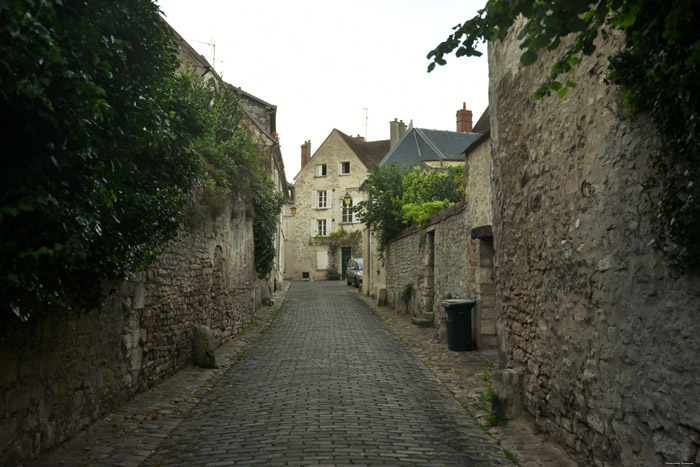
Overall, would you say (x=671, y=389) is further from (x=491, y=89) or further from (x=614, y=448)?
(x=491, y=89)

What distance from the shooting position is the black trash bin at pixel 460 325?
10344mm

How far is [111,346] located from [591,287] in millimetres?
4776

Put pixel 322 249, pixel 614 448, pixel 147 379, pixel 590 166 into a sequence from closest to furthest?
pixel 614 448 → pixel 590 166 → pixel 147 379 → pixel 322 249

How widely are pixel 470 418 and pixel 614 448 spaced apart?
7.12 feet

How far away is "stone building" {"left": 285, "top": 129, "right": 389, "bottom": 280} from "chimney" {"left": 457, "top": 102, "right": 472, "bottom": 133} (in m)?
8.25

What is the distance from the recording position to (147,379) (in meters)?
7.27

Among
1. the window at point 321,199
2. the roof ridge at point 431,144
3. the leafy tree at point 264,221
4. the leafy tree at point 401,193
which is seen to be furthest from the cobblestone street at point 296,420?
the window at point 321,199

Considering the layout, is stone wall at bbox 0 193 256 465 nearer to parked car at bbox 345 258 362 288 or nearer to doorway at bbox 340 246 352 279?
parked car at bbox 345 258 362 288

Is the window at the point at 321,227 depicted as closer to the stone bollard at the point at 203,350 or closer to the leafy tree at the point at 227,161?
the leafy tree at the point at 227,161

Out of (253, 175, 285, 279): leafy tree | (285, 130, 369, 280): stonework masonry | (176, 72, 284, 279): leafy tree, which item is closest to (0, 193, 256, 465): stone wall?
(176, 72, 284, 279): leafy tree

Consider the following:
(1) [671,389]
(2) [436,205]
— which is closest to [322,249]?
(2) [436,205]

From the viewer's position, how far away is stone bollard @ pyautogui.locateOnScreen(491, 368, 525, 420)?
233 inches

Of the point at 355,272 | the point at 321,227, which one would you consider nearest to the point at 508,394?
the point at 355,272

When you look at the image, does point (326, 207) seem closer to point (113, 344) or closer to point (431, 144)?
point (431, 144)
